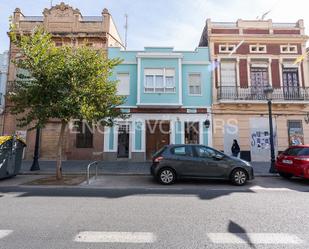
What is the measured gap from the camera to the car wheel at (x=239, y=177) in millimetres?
8203

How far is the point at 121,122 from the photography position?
52.9ft

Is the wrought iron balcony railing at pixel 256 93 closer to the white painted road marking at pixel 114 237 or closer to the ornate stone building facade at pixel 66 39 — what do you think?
the ornate stone building facade at pixel 66 39

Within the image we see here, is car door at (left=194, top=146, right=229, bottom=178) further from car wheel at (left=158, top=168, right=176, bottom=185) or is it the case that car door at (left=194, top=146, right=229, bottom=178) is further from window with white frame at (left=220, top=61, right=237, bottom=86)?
window with white frame at (left=220, top=61, right=237, bottom=86)

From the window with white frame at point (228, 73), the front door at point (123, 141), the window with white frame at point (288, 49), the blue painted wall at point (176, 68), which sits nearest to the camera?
the front door at point (123, 141)

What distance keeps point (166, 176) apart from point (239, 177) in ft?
9.13

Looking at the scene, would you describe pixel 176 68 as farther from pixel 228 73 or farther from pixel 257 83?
pixel 257 83

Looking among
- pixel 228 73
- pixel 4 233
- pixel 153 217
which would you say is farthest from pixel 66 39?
pixel 153 217

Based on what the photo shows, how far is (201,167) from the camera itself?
8359mm

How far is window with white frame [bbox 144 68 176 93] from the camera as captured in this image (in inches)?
629

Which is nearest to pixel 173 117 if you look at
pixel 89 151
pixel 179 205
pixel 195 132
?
pixel 195 132

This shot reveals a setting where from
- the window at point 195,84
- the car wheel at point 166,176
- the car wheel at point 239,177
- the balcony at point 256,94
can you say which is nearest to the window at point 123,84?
the window at point 195,84

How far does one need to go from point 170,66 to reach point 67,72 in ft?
30.8

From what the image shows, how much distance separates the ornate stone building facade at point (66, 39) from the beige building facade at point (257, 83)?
8518 millimetres

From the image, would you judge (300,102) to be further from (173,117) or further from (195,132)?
(173,117)
